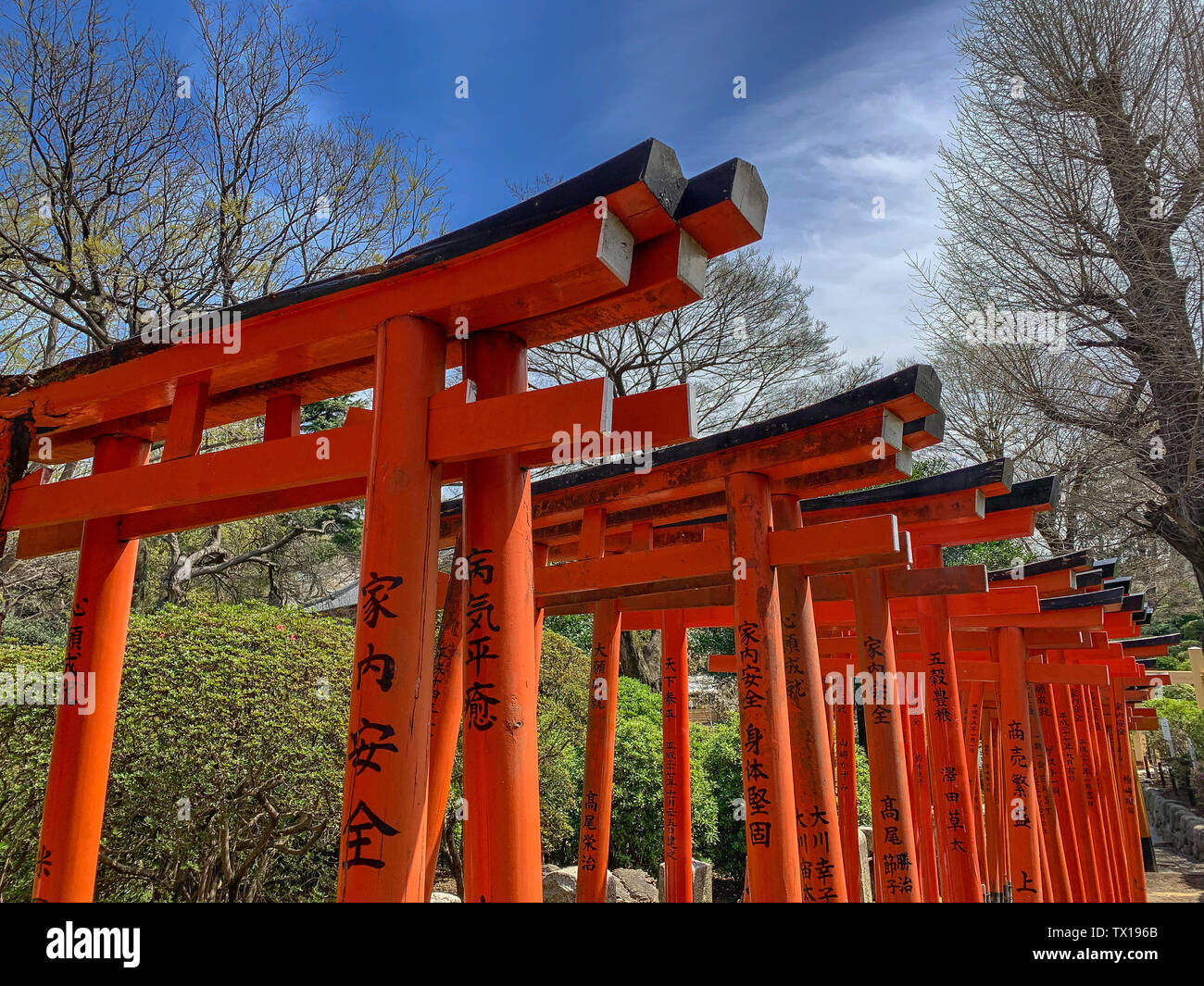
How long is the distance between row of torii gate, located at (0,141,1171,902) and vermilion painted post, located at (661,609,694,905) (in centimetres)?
2

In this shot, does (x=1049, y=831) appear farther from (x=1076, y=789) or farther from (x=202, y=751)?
(x=202, y=751)

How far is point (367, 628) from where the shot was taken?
2477mm

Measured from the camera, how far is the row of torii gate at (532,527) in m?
2.52

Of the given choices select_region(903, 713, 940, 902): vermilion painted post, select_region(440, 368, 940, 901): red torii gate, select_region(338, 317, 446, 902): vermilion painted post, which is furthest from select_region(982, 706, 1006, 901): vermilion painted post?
select_region(338, 317, 446, 902): vermilion painted post

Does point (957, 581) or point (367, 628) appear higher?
point (957, 581)

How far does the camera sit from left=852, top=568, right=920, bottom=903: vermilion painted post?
5160 millimetres

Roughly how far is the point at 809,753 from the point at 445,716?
192 centimetres

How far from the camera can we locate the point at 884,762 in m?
5.32

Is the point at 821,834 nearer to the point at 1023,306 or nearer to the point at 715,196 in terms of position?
the point at 715,196

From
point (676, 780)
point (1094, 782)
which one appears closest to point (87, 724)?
point (676, 780)

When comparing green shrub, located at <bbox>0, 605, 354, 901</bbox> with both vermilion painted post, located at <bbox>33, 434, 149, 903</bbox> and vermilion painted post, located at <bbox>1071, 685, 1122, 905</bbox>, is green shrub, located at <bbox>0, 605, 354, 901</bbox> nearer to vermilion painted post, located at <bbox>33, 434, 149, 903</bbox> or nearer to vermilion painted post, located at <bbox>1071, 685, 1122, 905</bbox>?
vermilion painted post, located at <bbox>33, 434, 149, 903</bbox>

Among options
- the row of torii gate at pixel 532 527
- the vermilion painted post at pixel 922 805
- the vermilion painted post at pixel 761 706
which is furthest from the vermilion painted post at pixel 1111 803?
the vermilion painted post at pixel 761 706

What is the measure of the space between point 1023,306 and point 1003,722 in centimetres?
602
